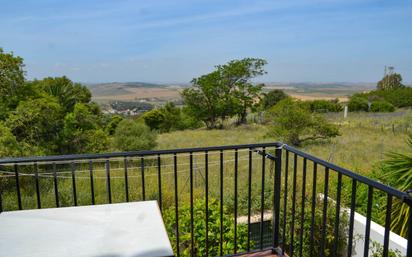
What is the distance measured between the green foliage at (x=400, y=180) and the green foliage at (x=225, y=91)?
17860 mm

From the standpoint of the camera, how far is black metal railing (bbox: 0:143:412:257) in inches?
64.9

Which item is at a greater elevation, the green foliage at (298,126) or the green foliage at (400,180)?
the green foliage at (400,180)

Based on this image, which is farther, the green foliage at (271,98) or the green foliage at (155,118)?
the green foliage at (271,98)

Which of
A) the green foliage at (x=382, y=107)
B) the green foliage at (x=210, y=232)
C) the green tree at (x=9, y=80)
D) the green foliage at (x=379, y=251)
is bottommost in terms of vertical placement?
the green foliage at (x=382, y=107)

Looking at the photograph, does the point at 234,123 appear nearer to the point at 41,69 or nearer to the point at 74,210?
the point at 41,69

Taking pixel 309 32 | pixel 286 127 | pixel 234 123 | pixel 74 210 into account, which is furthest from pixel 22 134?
pixel 234 123

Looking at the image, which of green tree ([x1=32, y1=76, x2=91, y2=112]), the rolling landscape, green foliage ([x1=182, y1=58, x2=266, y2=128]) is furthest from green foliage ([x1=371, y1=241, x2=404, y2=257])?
green foliage ([x1=182, y1=58, x2=266, y2=128])

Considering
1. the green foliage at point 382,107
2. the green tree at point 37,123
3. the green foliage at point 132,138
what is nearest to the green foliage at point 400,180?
the green tree at point 37,123

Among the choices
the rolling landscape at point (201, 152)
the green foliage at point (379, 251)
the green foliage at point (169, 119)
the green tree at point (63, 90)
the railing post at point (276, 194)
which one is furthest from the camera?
the green foliage at point (169, 119)

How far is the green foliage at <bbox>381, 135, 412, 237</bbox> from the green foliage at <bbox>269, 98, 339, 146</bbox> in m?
8.44

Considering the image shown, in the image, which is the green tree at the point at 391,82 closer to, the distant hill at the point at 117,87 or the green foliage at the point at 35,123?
the distant hill at the point at 117,87

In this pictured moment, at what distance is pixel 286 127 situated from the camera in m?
12.1

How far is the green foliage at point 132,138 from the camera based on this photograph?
9.78m

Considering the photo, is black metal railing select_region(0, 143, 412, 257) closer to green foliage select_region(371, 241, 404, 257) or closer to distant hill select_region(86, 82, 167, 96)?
green foliage select_region(371, 241, 404, 257)
